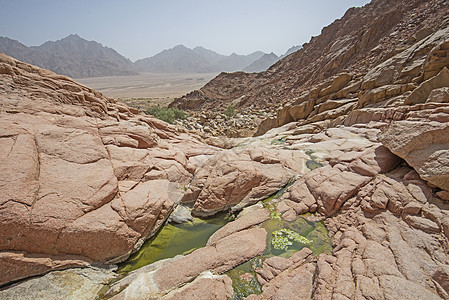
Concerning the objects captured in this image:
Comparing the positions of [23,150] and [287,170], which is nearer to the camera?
[23,150]

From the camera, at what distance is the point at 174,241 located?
272 inches

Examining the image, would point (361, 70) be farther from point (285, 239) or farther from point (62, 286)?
point (62, 286)

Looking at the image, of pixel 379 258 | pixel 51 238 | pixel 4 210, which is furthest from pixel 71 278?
pixel 379 258

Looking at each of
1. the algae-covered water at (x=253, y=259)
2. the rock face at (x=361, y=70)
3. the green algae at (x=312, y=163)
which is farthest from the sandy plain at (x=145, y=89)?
the algae-covered water at (x=253, y=259)

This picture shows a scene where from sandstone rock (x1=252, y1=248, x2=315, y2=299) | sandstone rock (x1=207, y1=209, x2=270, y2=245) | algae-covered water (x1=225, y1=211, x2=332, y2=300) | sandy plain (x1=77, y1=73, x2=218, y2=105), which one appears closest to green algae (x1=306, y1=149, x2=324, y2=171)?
algae-covered water (x1=225, y1=211, x2=332, y2=300)

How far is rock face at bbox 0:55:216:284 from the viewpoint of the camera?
16.4ft

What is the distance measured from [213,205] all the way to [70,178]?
477 cm

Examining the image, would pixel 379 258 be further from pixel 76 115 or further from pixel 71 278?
pixel 76 115

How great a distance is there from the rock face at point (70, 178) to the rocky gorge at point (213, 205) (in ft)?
0.11

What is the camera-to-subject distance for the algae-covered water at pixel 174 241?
6.14m

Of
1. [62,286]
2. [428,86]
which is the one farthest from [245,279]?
[428,86]

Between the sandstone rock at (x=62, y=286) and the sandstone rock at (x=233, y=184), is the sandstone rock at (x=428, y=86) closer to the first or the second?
the sandstone rock at (x=233, y=184)

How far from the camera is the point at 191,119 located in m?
28.4

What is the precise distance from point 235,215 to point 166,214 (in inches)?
102
